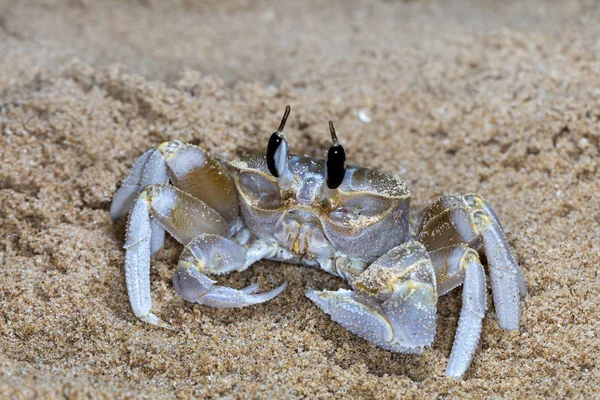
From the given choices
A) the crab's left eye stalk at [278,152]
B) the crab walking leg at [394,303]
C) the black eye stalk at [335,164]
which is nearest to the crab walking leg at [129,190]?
the crab's left eye stalk at [278,152]

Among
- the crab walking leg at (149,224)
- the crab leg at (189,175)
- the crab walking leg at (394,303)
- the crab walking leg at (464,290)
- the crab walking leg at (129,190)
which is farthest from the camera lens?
the crab walking leg at (129,190)

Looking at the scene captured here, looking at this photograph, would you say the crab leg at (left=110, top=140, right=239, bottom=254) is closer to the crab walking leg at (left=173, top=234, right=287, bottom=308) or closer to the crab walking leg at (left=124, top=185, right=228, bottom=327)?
the crab walking leg at (left=124, top=185, right=228, bottom=327)

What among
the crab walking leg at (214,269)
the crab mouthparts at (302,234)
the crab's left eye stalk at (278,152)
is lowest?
the crab walking leg at (214,269)

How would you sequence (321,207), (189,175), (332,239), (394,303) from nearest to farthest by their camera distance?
(394,303)
(321,207)
(332,239)
(189,175)

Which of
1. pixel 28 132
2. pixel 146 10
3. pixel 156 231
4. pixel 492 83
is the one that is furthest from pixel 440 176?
pixel 146 10

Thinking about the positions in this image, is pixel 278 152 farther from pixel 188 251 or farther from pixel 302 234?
pixel 188 251

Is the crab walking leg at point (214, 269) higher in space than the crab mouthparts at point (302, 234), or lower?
lower

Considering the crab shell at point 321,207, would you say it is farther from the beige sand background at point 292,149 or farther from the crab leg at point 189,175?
the beige sand background at point 292,149

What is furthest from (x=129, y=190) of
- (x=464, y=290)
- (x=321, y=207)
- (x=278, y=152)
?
(x=464, y=290)
